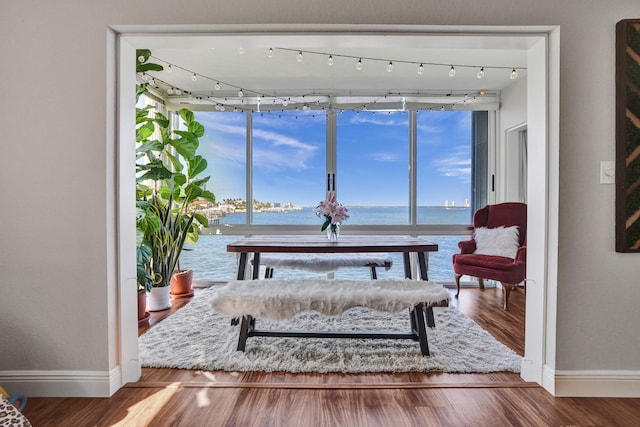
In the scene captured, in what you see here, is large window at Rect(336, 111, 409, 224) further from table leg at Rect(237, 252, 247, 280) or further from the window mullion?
table leg at Rect(237, 252, 247, 280)

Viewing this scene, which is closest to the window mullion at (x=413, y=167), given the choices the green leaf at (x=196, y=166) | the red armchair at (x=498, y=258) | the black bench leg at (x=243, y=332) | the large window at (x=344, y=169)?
the large window at (x=344, y=169)

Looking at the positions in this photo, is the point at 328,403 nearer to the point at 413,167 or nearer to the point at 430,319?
the point at 430,319

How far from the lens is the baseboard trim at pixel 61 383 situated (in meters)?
1.83

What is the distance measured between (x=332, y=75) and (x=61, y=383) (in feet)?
11.2

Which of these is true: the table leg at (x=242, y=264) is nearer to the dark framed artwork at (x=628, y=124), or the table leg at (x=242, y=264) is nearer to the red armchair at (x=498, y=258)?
the red armchair at (x=498, y=258)

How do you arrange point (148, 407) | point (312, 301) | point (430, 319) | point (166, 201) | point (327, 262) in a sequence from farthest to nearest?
point (166, 201)
point (327, 262)
point (430, 319)
point (312, 301)
point (148, 407)

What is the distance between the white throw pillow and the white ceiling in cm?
161

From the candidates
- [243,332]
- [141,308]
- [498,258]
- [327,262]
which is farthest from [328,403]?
[498,258]

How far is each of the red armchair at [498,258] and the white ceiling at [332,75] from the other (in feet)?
4.54

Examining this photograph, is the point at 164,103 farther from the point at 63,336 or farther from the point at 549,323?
the point at 549,323

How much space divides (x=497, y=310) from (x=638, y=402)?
154 cm

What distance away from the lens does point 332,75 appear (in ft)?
12.3

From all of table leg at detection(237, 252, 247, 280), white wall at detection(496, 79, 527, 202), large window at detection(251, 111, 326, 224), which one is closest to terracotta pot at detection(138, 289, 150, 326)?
table leg at detection(237, 252, 247, 280)

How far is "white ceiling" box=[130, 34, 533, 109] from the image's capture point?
10.5 feet
